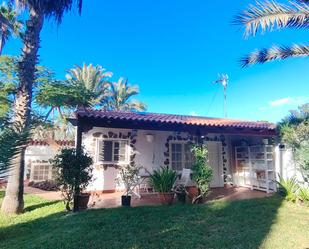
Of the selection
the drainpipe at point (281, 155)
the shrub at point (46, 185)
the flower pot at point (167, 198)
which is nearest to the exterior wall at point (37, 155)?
the shrub at point (46, 185)

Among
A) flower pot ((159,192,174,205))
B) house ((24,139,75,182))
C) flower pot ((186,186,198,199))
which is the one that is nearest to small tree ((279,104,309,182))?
flower pot ((186,186,198,199))

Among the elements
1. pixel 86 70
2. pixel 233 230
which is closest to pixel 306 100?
pixel 233 230

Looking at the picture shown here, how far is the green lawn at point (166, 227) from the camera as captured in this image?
203 inches

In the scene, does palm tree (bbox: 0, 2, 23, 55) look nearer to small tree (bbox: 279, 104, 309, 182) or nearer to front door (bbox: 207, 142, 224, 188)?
small tree (bbox: 279, 104, 309, 182)

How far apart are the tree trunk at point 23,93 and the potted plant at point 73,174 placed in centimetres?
127

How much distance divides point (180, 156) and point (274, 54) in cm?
679

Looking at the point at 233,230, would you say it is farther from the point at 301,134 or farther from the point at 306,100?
the point at 306,100

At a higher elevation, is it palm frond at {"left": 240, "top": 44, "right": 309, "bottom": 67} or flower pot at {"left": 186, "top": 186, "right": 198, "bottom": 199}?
palm frond at {"left": 240, "top": 44, "right": 309, "bottom": 67}

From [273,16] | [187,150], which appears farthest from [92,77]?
[273,16]

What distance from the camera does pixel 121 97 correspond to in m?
28.1

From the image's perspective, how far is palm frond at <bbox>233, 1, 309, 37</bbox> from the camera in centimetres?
661

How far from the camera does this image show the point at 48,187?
13891 millimetres

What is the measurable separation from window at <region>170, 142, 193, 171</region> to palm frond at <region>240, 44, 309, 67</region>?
598cm

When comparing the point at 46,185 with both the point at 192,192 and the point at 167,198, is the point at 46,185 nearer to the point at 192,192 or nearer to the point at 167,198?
the point at 167,198
